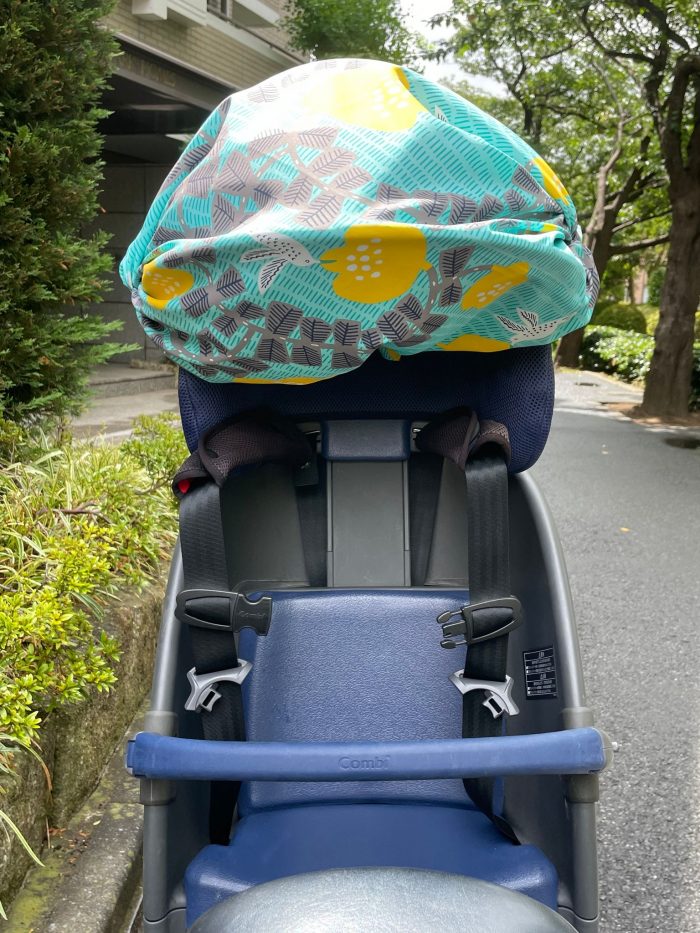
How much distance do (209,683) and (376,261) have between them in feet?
2.87

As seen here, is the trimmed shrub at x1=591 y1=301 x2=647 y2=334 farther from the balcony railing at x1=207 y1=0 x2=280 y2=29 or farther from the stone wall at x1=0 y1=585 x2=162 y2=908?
the stone wall at x1=0 y1=585 x2=162 y2=908

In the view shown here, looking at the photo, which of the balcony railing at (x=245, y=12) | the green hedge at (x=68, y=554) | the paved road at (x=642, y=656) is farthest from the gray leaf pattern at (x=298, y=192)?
the balcony railing at (x=245, y=12)

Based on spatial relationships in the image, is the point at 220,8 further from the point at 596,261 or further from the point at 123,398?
the point at 123,398

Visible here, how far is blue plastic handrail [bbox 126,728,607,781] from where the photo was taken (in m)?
1.37

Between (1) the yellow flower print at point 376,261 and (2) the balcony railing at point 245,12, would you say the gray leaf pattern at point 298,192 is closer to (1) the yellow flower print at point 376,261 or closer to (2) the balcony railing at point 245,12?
(1) the yellow flower print at point 376,261

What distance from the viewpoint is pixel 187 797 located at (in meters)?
1.73

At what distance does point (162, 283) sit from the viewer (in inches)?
60.1

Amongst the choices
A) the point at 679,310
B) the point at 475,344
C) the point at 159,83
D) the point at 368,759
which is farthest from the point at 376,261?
the point at 679,310

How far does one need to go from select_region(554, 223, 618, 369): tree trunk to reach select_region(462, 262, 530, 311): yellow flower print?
17.3 metres

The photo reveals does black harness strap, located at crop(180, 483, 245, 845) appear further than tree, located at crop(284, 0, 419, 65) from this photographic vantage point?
No

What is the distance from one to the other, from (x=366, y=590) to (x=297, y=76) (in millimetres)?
1107

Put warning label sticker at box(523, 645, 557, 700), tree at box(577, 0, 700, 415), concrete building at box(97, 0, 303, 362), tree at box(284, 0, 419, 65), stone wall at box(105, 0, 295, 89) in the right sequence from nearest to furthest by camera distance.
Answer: warning label sticker at box(523, 645, 557, 700) < concrete building at box(97, 0, 303, 362) < tree at box(577, 0, 700, 415) < stone wall at box(105, 0, 295, 89) < tree at box(284, 0, 419, 65)

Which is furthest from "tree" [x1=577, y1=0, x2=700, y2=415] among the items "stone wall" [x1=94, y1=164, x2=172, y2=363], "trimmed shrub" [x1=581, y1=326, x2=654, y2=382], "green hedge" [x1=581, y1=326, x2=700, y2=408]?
"stone wall" [x1=94, y1=164, x2=172, y2=363]

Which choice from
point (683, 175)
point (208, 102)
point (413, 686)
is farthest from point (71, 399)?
point (683, 175)
